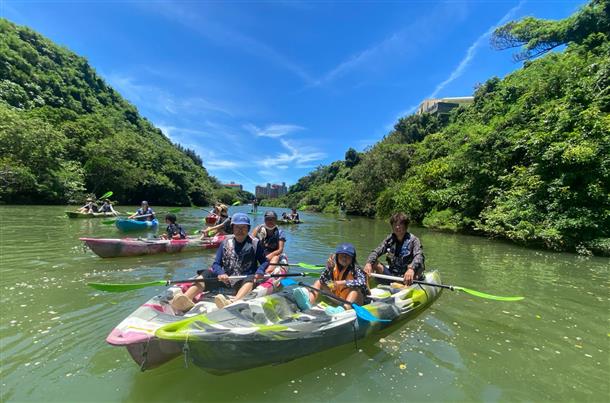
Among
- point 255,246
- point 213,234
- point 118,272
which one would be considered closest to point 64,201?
point 213,234

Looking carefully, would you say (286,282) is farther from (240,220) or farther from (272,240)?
(272,240)

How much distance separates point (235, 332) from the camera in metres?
3.56

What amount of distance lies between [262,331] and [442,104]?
7714 centimetres

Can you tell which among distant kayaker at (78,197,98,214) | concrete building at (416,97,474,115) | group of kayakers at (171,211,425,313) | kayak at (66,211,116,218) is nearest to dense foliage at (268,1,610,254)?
group of kayakers at (171,211,425,313)

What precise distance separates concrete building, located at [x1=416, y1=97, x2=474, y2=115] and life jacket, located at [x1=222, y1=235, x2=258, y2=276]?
67188 mm

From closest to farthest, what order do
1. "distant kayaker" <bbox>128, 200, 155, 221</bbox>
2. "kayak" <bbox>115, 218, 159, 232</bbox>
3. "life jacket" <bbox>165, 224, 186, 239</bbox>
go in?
"life jacket" <bbox>165, 224, 186, 239</bbox>
"kayak" <bbox>115, 218, 159, 232</bbox>
"distant kayaker" <bbox>128, 200, 155, 221</bbox>

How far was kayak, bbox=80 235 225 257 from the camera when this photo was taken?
9.88m

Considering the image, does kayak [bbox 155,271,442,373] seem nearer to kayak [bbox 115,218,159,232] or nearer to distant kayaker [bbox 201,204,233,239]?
distant kayaker [bbox 201,204,233,239]

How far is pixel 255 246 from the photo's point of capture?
5.93 meters

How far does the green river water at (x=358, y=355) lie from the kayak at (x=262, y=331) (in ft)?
0.97

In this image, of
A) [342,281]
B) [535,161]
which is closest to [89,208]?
Result: [342,281]

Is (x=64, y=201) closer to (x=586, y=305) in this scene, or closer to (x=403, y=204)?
(x=403, y=204)

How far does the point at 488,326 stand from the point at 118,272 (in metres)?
8.75

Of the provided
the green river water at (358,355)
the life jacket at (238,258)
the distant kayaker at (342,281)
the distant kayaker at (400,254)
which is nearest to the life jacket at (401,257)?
the distant kayaker at (400,254)
